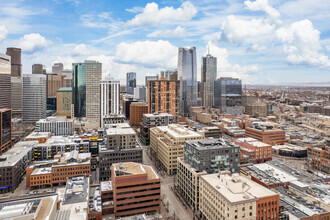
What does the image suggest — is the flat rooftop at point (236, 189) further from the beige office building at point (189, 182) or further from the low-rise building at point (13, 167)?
the low-rise building at point (13, 167)

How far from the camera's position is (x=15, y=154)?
103m

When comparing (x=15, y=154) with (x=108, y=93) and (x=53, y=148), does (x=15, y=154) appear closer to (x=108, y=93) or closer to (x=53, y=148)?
(x=53, y=148)

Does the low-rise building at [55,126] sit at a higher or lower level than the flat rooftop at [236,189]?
higher

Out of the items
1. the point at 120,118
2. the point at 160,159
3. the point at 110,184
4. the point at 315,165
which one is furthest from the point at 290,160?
the point at 120,118

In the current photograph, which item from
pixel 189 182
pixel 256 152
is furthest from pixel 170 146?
pixel 256 152

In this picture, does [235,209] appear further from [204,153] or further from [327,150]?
[327,150]

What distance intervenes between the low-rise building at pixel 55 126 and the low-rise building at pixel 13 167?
167 ft

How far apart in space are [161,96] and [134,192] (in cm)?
12851

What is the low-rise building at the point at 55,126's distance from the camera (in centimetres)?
16050

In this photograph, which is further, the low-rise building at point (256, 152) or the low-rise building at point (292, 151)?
the low-rise building at point (292, 151)

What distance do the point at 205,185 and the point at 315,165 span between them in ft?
235

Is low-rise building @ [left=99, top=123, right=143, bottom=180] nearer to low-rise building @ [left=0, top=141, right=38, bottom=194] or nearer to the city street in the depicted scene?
the city street

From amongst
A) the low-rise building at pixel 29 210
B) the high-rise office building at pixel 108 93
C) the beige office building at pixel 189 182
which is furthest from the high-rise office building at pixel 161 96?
the low-rise building at pixel 29 210

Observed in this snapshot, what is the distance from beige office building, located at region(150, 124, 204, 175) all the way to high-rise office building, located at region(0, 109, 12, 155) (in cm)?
7668
